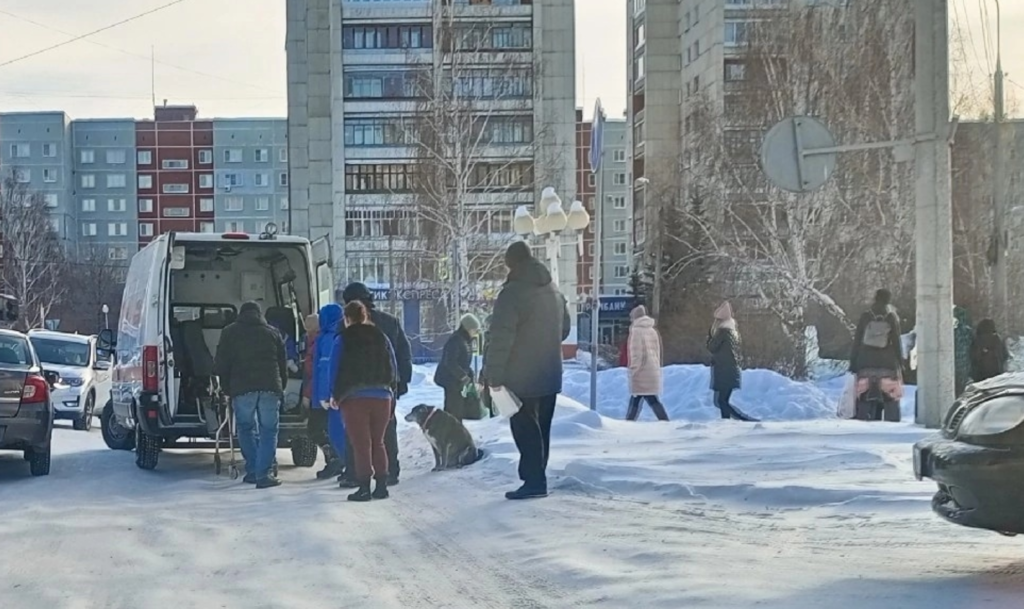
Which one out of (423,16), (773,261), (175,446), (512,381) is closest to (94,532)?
(512,381)

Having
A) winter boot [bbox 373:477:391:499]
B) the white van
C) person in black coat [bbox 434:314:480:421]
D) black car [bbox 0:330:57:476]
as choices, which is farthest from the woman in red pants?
person in black coat [bbox 434:314:480:421]

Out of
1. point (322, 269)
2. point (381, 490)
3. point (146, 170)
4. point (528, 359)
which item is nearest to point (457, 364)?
point (322, 269)

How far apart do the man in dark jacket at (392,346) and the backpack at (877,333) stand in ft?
18.9

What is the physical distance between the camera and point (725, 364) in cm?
1744

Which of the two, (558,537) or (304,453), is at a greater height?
(558,537)

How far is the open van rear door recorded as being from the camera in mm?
13203

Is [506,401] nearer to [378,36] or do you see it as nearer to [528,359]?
[528,359]

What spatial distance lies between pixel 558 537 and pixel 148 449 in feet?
22.6

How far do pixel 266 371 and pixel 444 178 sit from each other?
2831cm

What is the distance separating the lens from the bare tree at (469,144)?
39.2 meters

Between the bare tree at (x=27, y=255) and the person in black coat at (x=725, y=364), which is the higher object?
the bare tree at (x=27, y=255)

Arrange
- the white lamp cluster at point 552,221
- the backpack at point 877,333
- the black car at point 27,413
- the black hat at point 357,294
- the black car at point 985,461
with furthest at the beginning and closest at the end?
the white lamp cluster at point 552,221 < the backpack at point 877,333 < the black car at point 27,413 < the black hat at point 357,294 < the black car at point 985,461

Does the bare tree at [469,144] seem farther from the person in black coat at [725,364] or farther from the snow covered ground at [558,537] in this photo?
the snow covered ground at [558,537]

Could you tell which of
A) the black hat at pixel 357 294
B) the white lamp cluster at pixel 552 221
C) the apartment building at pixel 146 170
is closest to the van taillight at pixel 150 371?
the black hat at pixel 357 294
